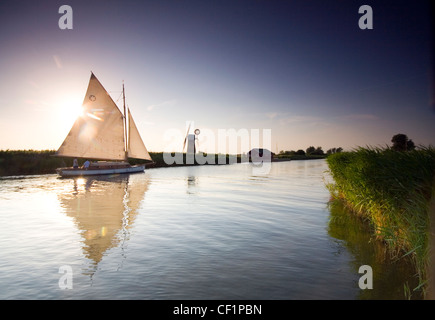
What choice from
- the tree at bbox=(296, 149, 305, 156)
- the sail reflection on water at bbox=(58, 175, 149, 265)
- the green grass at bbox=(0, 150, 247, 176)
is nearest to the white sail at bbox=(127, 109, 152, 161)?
the green grass at bbox=(0, 150, 247, 176)

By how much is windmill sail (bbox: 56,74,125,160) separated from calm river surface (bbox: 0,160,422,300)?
30874 mm

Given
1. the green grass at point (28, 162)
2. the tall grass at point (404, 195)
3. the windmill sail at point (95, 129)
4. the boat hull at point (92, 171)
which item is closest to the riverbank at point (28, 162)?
the green grass at point (28, 162)

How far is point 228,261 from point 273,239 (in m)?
3.24

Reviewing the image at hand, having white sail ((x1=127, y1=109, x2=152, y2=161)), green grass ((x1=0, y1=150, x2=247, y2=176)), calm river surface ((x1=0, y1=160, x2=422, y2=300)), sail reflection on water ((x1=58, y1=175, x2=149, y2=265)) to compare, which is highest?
white sail ((x1=127, y1=109, x2=152, y2=161))

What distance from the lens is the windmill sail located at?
154 ft

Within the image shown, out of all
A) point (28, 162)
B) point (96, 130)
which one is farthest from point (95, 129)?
point (28, 162)

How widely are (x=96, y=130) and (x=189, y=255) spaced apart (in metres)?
44.0

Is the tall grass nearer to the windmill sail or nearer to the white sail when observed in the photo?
the windmill sail

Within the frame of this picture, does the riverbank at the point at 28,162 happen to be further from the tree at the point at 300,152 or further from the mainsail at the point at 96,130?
the tree at the point at 300,152

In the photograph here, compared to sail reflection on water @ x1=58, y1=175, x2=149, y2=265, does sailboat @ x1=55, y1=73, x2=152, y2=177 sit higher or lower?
higher

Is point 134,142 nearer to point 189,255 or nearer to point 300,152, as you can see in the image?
point 189,255

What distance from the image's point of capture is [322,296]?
6906mm
